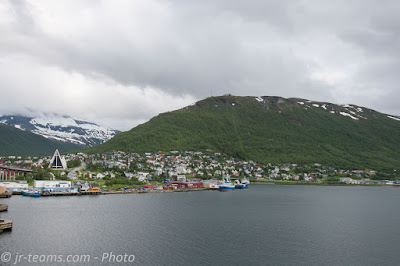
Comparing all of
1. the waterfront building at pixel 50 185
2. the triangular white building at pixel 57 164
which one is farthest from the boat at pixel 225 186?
the triangular white building at pixel 57 164

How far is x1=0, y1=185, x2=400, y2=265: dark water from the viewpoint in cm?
3186

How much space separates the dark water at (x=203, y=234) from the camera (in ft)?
105

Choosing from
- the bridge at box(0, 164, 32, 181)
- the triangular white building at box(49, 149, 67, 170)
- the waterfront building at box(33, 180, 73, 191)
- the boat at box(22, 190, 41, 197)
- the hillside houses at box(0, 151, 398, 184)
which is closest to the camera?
the boat at box(22, 190, 41, 197)

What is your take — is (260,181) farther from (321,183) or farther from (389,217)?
(389,217)

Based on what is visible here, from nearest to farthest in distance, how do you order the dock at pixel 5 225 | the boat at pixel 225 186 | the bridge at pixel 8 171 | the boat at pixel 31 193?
the dock at pixel 5 225 → the boat at pixel 31 193 → the bridge at pixel 8 171 → the boat at pixel 225 186

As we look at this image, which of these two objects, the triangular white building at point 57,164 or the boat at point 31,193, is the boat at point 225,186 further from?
the boat at point 31,193

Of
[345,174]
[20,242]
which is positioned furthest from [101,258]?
[345,174]

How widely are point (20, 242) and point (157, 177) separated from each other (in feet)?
262

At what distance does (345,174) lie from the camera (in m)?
156

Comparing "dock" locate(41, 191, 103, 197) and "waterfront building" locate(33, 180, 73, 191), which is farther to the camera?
"waterfront building" locate(33, 180, 73, 191)

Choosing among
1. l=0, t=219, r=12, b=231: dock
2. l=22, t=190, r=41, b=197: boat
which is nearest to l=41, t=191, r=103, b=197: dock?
l=22, t=190, r=41, b=197: boat

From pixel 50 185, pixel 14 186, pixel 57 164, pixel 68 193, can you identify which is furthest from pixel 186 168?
pixel 14 186

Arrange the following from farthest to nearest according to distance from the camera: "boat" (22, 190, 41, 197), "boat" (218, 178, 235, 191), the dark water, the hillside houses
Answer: the hillside houses < "boat" (218, 178, 235, 191) < "boat" (22, 190, 41, 197) < the dark water

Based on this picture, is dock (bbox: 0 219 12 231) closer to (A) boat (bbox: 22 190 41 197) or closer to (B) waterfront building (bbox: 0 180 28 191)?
(A) boat (bbox: 22 190 41 197)
